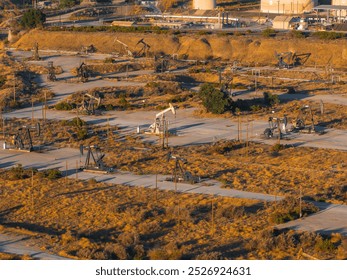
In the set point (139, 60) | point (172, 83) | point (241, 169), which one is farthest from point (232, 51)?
point (241, 169)

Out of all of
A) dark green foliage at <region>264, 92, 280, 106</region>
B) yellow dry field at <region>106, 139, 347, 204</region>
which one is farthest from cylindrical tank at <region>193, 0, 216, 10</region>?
yellow dry field at <region>106, 139, 347, 204</region>

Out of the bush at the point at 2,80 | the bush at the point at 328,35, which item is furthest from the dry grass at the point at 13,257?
the bush at the point at 328,35

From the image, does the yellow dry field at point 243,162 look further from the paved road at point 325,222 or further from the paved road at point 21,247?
the paved road at point 21,247

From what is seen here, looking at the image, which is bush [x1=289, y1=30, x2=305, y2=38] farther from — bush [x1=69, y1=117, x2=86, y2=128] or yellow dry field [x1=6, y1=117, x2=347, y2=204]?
yellow dry field [x1=6, y1=117, x2=347, y2=204]

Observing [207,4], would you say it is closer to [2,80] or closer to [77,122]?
→ [2,80]

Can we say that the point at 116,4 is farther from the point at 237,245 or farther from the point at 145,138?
the point at 237,245

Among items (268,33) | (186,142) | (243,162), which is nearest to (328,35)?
(268,33)
